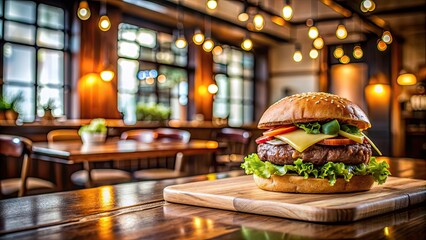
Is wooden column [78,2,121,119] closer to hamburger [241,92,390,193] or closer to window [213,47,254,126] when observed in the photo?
window [213,47,254,126]

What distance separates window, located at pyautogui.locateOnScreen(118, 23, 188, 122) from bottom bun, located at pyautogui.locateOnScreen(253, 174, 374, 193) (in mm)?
7525

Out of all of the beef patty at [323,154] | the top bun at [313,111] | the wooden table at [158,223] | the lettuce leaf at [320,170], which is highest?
the top bun at [313,111]

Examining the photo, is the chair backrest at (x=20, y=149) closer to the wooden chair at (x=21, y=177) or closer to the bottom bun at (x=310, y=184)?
the wooden chair at (x=21, y=177)

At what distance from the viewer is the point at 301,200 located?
3.59 feet

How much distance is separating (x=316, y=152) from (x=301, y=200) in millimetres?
205

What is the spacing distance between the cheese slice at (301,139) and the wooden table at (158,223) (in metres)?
0.26

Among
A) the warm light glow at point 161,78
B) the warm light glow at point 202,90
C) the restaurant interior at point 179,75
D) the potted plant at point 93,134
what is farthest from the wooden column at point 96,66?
the potted plant at point 93,134

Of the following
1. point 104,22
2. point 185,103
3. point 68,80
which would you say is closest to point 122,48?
point 68,80

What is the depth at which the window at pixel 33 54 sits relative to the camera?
22.4 ft

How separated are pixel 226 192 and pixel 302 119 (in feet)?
0.96

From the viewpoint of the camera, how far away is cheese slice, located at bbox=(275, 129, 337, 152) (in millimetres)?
1253

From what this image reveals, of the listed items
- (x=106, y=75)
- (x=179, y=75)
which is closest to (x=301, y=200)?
(x=106, y=75)

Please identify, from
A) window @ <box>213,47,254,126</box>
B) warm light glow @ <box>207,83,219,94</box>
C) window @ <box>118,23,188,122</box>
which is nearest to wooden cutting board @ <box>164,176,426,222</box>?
window @ <box>118,23,188,122</box>

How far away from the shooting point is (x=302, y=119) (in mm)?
1301
